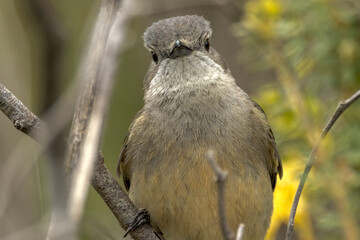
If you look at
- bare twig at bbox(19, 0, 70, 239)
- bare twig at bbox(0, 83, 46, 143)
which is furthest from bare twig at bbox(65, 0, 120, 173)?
bare twig at bbox(0, 83, 46, 143)

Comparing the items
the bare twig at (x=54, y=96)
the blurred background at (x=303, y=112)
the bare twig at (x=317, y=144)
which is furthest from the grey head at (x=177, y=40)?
the bare twig at (x=54, y=96)

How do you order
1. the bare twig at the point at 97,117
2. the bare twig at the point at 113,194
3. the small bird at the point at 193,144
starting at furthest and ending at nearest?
the small bird at the point at 193,144 < the bare twig at the point at 113,194 < the bare twig at the point at 97,117

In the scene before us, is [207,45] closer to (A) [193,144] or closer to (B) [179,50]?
(B) [179,50]

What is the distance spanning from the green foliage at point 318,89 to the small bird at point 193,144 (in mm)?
260

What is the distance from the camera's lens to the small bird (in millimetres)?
4121

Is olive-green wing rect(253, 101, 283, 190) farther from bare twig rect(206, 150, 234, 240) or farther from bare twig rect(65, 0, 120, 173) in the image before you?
bare twig rect(65, 0, 120, 173)

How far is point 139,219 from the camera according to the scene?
3.91 m

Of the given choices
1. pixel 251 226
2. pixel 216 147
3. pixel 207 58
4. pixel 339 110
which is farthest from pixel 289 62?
pixel 339 110

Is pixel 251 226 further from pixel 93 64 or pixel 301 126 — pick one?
pixel 93 64

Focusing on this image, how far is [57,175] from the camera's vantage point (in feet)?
5.39

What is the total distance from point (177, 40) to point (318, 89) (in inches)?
41.6

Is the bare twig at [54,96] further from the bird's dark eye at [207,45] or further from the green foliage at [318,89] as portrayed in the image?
the bird's dark eye at [207,45]

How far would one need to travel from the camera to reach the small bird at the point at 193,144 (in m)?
4.12

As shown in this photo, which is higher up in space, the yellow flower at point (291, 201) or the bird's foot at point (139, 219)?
the bird's foot at point (139, 219)
